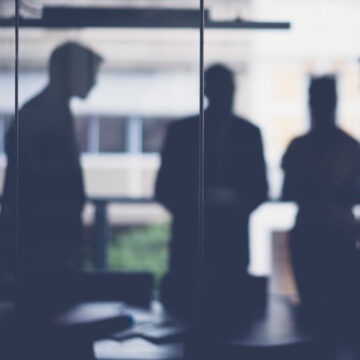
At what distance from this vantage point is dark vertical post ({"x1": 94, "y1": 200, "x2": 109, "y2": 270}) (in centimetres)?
390

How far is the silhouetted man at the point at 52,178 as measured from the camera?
2.98 metres

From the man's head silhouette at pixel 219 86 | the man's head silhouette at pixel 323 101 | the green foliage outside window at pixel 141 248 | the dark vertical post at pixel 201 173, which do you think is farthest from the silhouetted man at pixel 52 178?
the green foliage outside window at pixel 141 248

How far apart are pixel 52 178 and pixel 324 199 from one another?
140 centimetres

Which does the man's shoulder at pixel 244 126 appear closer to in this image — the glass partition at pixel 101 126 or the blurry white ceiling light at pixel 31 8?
the glass partition at pixel 101 126

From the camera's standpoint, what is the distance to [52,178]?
2986 mm

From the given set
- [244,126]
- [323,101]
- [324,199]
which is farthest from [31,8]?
[324,199]

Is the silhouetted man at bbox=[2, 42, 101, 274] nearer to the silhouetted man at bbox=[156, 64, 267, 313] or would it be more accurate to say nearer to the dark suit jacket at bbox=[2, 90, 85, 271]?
the dark suit jacket at bbox=[2, 90, 85, 271]

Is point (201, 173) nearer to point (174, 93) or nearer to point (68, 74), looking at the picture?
point (68, 74)

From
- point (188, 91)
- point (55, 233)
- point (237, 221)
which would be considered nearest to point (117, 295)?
point (55, 233)

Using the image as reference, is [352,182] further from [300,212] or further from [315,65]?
[315,65]

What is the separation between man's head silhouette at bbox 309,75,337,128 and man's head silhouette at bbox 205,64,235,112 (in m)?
0.43

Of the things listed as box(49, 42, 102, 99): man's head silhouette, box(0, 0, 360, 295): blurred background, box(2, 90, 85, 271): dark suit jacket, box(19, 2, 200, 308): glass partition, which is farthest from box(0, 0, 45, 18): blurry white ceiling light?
box(0, 0, 360, 295): blurred background

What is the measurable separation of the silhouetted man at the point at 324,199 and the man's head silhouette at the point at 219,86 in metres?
0.43

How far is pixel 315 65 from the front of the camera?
14797 millimetres
